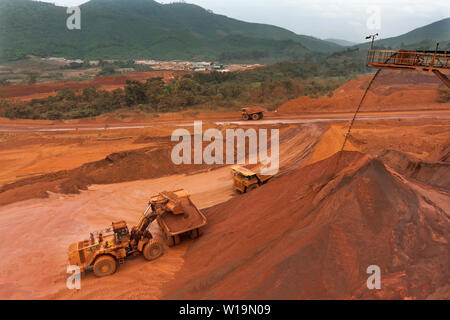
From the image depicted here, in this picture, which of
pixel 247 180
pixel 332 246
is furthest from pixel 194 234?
pixel 332 246

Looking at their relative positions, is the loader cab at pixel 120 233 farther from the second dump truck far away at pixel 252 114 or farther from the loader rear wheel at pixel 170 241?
the second dump truck far away at pixel 252 114

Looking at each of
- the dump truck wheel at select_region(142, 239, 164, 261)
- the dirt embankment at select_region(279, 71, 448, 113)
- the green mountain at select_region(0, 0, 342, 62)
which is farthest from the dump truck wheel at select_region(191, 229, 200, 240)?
the green mountain at select_region(0, 0, 342, 62)

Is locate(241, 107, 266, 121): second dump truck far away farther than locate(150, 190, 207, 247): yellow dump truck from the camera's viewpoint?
Yes

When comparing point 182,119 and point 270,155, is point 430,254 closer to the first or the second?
point 270,155

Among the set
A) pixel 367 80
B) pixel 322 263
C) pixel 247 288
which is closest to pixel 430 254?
pixel 322 263

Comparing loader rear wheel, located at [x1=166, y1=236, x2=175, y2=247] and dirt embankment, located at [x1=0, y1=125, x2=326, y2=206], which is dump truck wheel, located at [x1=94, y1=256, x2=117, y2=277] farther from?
dirt embankment, located at [x1=0, y1=125, x2=326, y2=206]

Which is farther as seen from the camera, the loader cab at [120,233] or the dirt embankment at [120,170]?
the dirt embankment at [120,170]

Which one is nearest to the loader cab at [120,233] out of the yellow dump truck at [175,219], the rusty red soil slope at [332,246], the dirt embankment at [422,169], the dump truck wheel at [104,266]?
the dump truck wheel at [104,266]
